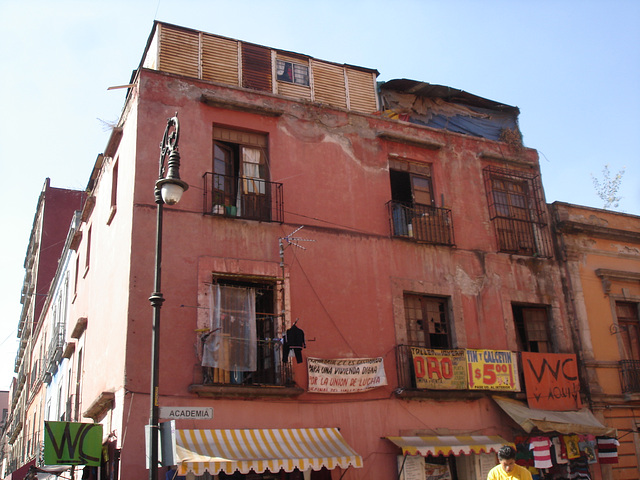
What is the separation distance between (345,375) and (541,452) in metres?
4.67

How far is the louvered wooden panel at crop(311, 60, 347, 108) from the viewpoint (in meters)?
15.8

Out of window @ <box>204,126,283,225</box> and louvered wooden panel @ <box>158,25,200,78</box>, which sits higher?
louvered wooden panel @ <box>158,25,200,78</box>

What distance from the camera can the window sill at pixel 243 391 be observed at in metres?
11.4

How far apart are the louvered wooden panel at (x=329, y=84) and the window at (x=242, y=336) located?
520cm

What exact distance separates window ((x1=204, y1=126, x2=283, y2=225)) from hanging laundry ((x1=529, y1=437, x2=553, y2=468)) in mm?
7257

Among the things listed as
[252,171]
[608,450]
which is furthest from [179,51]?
[608,450]

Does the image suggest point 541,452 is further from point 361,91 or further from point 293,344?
point 361,91

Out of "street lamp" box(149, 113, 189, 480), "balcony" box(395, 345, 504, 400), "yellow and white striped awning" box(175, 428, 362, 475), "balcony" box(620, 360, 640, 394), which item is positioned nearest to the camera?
"street lamp" box(149, 113, 189, 480)

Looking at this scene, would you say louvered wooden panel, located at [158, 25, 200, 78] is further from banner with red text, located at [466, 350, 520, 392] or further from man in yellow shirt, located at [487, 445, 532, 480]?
man in yellow shirt, located at [487, 445, 532, 480]

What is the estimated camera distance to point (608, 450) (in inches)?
583

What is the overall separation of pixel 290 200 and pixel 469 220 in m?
4.79

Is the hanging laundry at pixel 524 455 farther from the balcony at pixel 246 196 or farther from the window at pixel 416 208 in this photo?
→ the balcony at pixel 246 196

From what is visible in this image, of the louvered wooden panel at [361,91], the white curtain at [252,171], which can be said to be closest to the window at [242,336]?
the white curtain at [252,171]

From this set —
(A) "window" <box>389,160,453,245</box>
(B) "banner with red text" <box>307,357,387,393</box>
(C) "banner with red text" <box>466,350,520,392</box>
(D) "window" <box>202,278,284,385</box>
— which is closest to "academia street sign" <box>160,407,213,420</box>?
(D) "window" <box>202,278,284,385</box>
